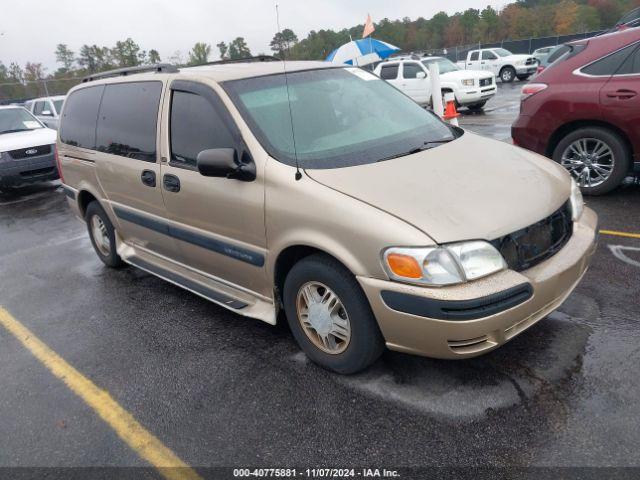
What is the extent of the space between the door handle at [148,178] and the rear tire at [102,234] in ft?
3.67

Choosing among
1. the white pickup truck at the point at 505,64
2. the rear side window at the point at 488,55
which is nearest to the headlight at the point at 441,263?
the white pickup truck at the point at 505,64

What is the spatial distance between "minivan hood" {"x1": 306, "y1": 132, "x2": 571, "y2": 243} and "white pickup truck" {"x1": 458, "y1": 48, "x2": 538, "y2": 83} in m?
24.8

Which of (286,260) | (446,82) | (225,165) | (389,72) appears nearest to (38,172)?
(225,165)

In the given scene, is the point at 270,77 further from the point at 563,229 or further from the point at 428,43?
the point at 428,43

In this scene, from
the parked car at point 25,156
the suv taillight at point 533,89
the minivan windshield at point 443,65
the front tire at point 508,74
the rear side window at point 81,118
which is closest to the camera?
the rear side window at point 81,118

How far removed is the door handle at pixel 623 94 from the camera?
5.39 meters

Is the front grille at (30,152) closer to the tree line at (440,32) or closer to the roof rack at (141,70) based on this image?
the roof rack at (141,70)

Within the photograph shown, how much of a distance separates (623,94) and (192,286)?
4.72m

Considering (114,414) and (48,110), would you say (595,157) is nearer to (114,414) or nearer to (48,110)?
(114,414)

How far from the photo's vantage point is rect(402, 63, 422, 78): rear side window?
16062 mm

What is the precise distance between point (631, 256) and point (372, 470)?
3.17m

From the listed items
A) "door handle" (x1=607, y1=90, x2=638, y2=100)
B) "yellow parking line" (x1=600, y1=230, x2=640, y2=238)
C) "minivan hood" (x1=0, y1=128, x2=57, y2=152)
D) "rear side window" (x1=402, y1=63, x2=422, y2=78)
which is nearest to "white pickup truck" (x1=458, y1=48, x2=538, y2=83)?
"rear side window" (x1=402, y1=63, x2=422, y2=78)

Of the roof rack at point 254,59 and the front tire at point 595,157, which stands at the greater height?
the roof rack at point 254,59

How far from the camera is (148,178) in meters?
3.98
